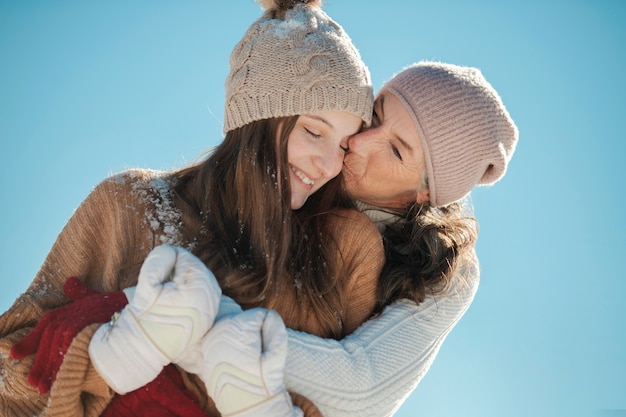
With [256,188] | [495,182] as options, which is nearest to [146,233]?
[256,188]

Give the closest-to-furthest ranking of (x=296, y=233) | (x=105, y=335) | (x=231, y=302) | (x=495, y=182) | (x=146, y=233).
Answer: (x=105, y=335) < (x=231, y=302) < (x=146, y=233) < (x=296, y=233) < (x=495, y=182)

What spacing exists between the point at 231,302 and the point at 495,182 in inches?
69.2

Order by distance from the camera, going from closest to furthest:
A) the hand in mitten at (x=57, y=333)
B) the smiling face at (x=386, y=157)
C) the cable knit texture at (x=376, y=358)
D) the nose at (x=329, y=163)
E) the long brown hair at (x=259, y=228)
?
the hand in mitten at (x=57, y=333)
the cable knit texture at (x=376, y=358)
the long brown hair at (x=259, y=228)
the nose at (x=329, y=163)
the smiling face at (x=386, y=157)

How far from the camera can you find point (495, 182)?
355 centimetres

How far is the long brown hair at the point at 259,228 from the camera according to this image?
2.67 meters

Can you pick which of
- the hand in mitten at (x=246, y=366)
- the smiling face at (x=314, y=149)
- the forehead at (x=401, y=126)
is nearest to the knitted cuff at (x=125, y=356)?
the hand in mitten at (x=246, y=366)

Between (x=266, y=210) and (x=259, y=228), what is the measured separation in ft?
0.25

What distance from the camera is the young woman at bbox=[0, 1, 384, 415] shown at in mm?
2697

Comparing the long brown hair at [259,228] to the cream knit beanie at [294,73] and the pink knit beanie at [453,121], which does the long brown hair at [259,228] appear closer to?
the cream knit beanie at [294,73]

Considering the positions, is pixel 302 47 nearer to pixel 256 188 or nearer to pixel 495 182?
pixel 256 188

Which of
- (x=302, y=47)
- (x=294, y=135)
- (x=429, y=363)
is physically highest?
(x=302, y=47)

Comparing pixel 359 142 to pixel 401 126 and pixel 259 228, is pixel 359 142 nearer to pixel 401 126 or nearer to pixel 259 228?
pixel 401 126

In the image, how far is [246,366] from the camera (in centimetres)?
193

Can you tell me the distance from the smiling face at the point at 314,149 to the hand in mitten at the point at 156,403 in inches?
37.8
